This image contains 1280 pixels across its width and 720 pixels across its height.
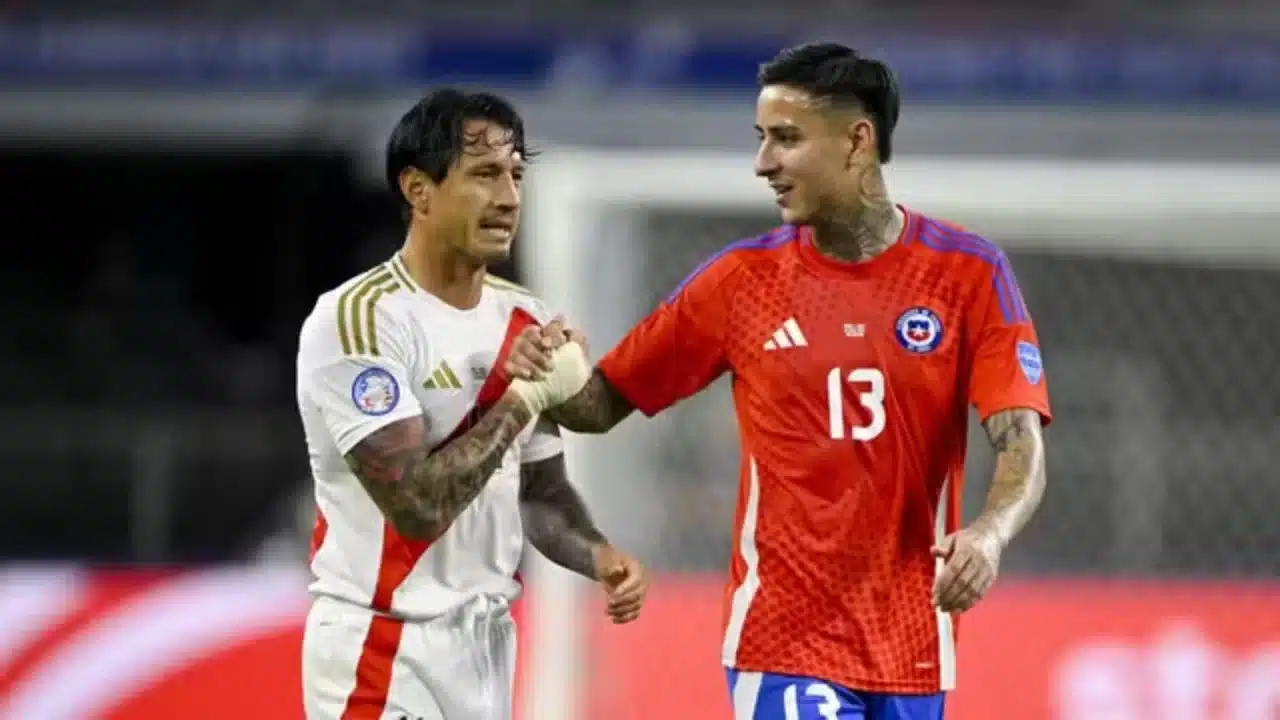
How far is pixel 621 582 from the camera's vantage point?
428 centimetres

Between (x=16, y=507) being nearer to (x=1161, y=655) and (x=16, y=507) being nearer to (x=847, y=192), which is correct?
(x=1161, y=655)

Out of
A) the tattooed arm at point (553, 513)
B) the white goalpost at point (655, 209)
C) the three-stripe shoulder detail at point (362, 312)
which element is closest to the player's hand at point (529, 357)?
the three-stripe shoulder detail at point (362, 312)

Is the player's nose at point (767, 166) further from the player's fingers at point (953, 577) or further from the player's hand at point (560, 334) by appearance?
the player's fingers at point (953, 577)

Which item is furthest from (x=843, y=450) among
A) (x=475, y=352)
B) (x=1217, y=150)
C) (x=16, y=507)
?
(x=16, y=507)

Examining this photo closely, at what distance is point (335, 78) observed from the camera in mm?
12992

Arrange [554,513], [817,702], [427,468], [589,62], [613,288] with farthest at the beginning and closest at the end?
[589,62]
[613,288]
[554,513]
[817,702]
[427,468]

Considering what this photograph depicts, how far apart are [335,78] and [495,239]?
909cm

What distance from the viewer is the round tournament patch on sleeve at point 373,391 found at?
4.01 m

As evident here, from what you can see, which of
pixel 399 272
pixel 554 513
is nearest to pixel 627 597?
pixel 554 513

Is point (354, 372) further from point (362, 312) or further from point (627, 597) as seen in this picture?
point (627, 597)

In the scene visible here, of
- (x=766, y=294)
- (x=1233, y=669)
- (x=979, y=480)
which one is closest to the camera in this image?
(x=766, y=294)

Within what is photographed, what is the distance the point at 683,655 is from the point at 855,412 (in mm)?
2466

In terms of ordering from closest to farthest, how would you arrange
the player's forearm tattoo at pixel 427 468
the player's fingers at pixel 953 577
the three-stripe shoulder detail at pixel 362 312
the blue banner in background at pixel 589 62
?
the player's fingers at pixel 953 577, the player's forearm tattoo at pixel 427 468, the three-stripe shoulder detail at pixel 362 312, the blue banner in background at pixel 589 62

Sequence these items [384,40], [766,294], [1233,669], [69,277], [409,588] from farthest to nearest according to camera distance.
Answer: [69,277], [384,40], [1233,669], [766,294], [409,588]
